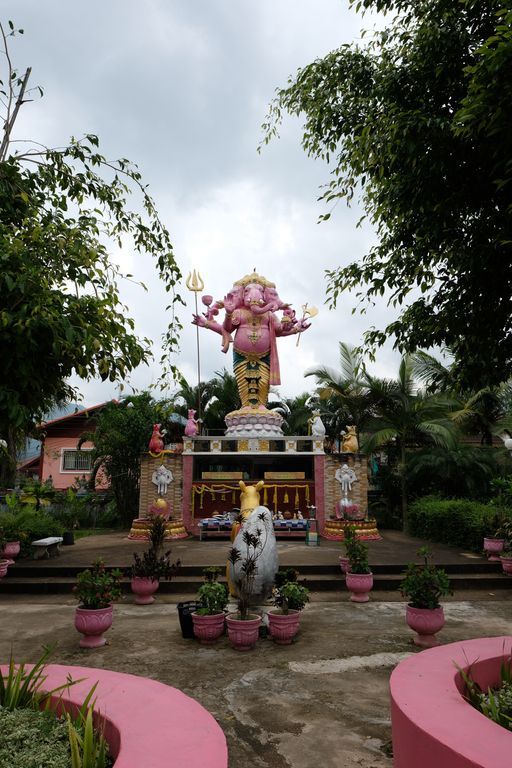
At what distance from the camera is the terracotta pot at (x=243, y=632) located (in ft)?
19.9

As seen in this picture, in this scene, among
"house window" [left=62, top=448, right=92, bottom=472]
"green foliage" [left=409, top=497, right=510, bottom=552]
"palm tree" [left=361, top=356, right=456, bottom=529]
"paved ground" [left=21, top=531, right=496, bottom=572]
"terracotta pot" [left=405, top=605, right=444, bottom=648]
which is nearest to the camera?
"terracotta pot" [left=405, top=605, right=444, bottom=648]

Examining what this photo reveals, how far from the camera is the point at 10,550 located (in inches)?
423

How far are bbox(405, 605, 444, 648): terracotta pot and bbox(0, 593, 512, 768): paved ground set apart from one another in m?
0.19

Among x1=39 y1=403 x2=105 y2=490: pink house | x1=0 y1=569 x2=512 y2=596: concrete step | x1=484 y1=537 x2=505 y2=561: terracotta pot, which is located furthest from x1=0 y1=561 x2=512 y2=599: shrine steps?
x1=39 y1=403 x2=105 y2=490: pink house

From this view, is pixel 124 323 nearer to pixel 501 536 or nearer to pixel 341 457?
pixel 501 536

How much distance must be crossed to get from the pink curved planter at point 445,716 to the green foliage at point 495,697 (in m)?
0.05

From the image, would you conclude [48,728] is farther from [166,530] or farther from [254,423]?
[254,423]

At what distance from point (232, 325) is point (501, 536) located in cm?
962

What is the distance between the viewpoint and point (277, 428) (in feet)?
53.7

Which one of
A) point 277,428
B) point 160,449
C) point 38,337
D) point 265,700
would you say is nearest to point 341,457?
point 277,428

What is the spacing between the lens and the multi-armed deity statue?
651 inches

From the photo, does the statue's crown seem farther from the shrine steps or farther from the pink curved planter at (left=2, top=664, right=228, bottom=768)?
the pink curved planter at (left=2, top=664, right=228, bottom=768)

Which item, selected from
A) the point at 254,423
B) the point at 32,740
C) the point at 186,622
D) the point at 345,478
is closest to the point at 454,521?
the point at 345,478

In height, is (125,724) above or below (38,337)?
below
